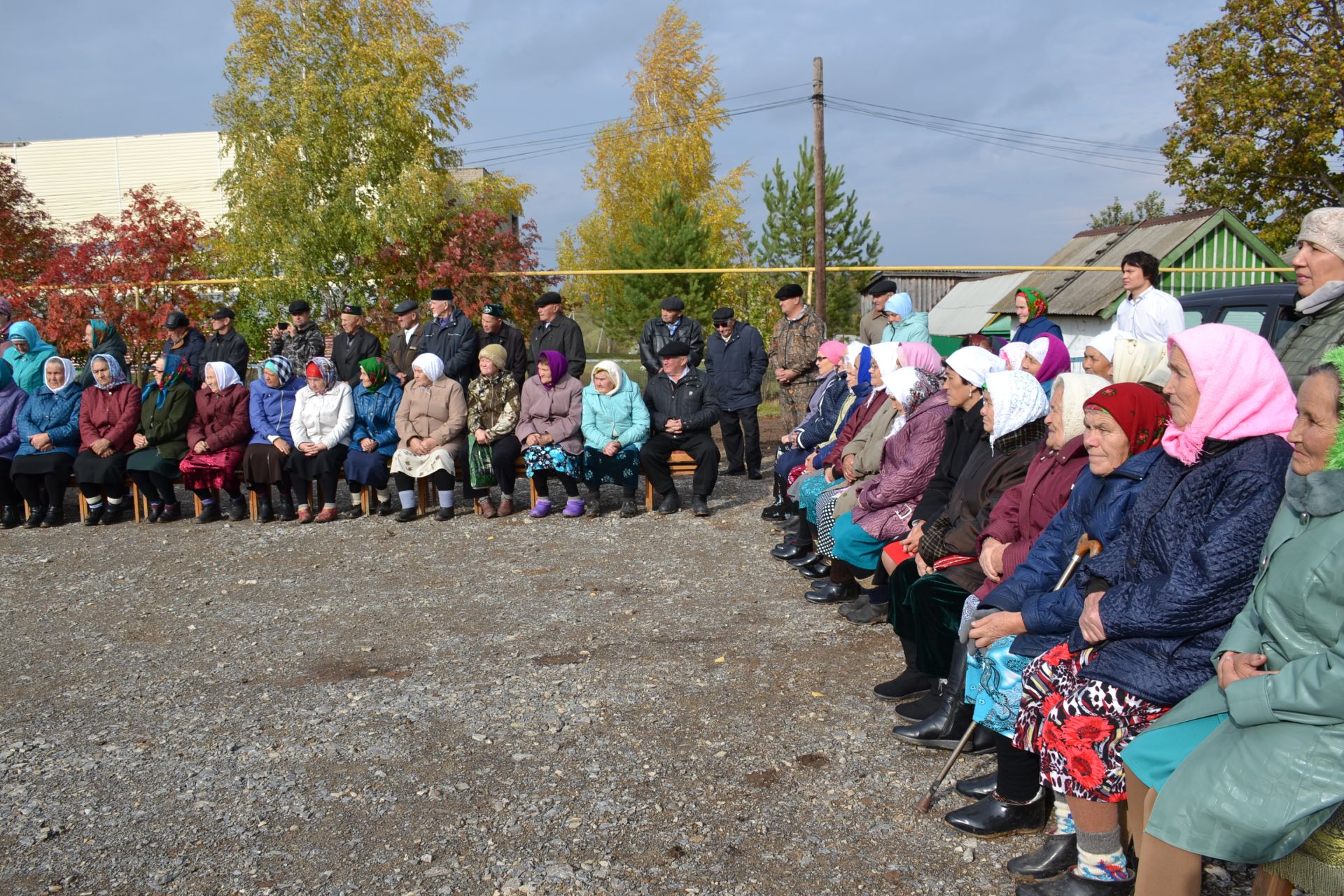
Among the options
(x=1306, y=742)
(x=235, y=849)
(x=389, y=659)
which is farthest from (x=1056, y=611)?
(x=389, y=659)

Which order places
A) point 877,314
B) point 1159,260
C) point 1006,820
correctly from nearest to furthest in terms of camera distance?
1. point 1006,820
2. point 877,314
3. point 1159,260

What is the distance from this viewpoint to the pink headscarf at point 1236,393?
113 inches

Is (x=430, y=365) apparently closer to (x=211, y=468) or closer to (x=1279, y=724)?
(x=211, y=468)

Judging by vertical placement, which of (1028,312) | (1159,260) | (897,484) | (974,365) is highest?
(1159,260)

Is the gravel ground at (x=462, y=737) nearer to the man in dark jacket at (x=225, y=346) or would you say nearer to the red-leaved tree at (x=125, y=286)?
the man in dark jacket at (x=225, y=346)

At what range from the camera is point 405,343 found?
32.6ft

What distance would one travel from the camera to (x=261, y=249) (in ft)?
50.0

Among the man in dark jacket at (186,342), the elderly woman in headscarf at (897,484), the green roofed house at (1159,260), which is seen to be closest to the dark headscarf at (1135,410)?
the elderly woman in headscarf at (897,484)

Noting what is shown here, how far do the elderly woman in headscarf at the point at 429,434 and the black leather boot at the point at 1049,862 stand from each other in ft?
20.7

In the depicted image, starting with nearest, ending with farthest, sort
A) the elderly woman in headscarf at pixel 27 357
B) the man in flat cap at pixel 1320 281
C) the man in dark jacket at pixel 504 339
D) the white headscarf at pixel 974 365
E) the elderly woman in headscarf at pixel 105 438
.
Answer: the man in flat cap at pixel 1320 281
the white headscarf at pixel 974 365
the elderly woman in headscarf at pixel 105 438
the elderly woman in headscarf at pixel 27 357
the man in dark jacket at pixel 504 339

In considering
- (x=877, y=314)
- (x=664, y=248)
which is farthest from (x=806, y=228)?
(x=877, y=314)

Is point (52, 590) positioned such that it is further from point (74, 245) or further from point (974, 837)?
point (74, 245)

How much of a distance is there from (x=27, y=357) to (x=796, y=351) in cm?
743

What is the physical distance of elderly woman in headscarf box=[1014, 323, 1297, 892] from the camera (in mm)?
2785
